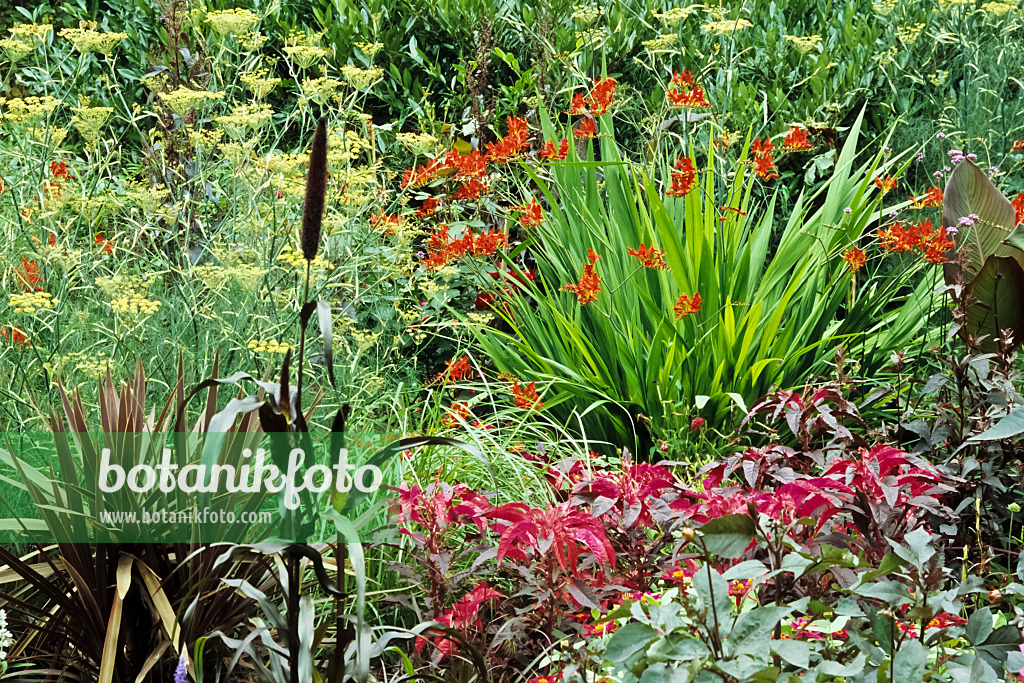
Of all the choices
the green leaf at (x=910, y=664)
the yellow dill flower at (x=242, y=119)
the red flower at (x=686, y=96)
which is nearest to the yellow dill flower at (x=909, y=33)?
the red flower at (x=686, y=96)

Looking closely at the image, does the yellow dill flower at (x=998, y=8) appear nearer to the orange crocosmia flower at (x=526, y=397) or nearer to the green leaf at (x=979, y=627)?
the orange crocosmia flower at (x=526, y=397)

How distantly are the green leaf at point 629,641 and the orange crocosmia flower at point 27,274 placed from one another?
267 cm

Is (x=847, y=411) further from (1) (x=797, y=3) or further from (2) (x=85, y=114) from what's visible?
(1) (x=797, y=3)

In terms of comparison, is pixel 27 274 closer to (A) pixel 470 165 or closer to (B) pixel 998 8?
(A) pixel 470 165

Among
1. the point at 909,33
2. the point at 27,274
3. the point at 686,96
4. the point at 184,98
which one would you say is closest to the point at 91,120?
the point at 184,98

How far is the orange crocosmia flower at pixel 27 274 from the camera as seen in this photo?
127 inches

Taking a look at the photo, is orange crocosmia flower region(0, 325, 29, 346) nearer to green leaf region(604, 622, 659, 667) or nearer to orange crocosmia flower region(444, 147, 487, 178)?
orange crocosmia flower region(444, 147, 487, 178)

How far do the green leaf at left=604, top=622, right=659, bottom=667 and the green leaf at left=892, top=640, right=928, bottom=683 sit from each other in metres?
0.39

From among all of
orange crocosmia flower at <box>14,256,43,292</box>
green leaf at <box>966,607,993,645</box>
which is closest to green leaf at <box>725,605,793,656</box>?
green leaf at <box>966,607,993,645</box>

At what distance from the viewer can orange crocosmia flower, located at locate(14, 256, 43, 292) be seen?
323 cm

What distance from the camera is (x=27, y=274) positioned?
3283mm

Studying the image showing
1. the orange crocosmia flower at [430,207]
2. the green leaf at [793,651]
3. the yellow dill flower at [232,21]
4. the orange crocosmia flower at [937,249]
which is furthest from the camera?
the orange crocosmia flower at [430,207]

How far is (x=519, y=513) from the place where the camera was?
1975mm

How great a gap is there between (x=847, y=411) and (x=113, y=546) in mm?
1809
